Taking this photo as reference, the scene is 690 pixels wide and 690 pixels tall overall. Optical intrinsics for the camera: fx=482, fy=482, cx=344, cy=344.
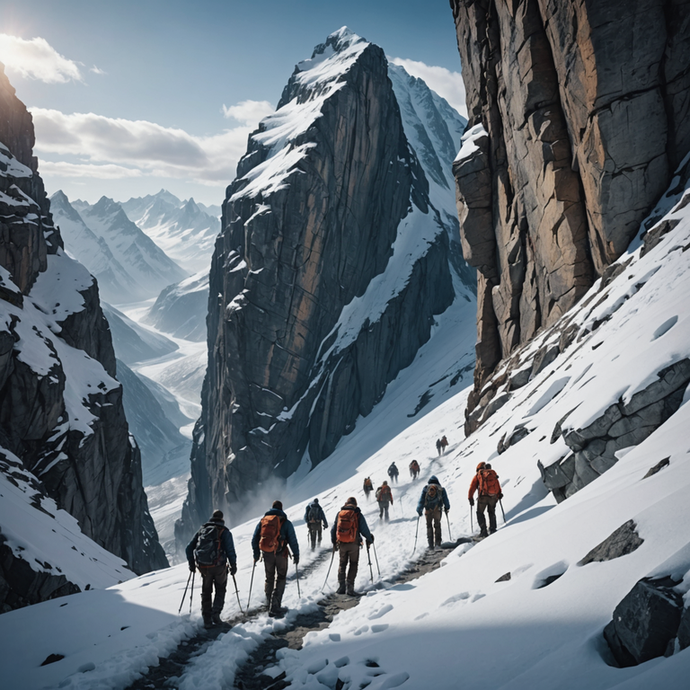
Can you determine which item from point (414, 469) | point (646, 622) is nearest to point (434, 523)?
point (646, 622)

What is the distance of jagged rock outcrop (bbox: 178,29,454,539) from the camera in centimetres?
7294

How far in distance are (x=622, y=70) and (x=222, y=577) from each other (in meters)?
23.0

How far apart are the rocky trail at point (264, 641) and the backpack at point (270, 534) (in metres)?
1.17

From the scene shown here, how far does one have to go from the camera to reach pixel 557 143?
2327 cm

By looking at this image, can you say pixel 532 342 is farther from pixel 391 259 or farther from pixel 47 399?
pixel 391 259

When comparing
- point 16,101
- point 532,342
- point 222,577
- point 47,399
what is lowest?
point 222,577

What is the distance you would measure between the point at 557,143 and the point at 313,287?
53.2 m

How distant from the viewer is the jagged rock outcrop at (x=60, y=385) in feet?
98.1

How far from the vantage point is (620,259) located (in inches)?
781

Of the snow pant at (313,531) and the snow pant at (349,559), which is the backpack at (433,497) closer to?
the snow pant at (349,559)

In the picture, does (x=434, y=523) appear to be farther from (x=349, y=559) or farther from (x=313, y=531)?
(x=313, y=531)

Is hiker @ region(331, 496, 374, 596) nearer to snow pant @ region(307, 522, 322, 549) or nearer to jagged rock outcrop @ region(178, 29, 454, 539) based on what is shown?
snow pant @ region(307, 522, 322, 549)

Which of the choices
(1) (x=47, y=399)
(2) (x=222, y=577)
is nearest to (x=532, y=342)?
(2) (x=222, y=577)

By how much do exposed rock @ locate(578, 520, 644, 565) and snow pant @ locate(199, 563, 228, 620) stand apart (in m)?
6.04
